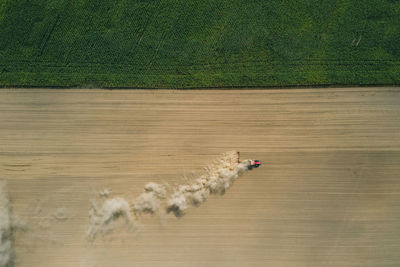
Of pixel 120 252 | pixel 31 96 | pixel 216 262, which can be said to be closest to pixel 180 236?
pixel 216 262

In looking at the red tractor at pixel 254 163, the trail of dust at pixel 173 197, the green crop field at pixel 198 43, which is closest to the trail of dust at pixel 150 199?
the trail of dust at pixel 173 197

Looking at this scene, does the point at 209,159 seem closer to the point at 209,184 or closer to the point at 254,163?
→ the point at 209,184

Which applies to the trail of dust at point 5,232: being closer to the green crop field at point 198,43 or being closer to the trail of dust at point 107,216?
the trail of dust at point 107,216

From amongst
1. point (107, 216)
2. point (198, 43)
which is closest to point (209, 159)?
point (107, 216)

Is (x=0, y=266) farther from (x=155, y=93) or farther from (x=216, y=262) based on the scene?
(x=155, y=93)

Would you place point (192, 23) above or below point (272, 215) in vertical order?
above

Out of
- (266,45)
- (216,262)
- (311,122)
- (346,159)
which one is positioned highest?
(266,45)
